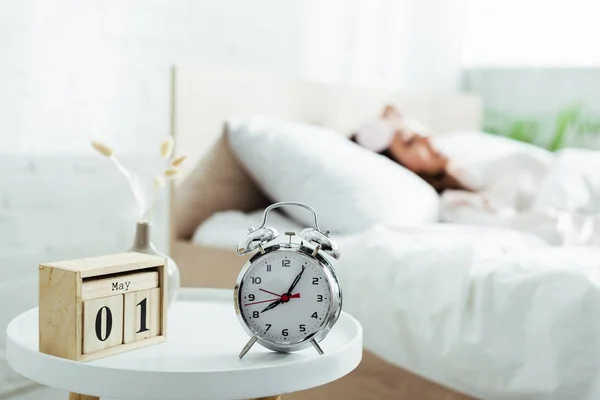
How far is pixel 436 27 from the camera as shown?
11.2 feet

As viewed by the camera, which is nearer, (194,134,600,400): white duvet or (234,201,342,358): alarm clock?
(234,201,342,358): alarm clock

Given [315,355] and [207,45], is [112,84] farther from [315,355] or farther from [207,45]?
[315,355]

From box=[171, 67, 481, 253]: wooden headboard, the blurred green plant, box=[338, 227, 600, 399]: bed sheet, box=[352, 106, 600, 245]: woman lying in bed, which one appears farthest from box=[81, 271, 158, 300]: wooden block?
the blurred green plant

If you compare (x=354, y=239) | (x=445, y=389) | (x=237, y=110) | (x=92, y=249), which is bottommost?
(x=445, y=389)

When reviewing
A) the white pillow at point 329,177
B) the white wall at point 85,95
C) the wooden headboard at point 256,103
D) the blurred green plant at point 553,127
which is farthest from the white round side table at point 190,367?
the blurred green plant at point 553,127

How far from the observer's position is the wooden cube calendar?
102cm

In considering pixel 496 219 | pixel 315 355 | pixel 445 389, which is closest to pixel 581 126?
pixel 496 219

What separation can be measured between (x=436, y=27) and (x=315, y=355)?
8.57ft

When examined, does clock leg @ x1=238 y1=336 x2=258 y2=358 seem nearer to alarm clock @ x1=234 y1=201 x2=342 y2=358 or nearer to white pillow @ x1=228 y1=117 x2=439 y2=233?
alarm clock @ x1=234 y1=201 x2=342 y2=358

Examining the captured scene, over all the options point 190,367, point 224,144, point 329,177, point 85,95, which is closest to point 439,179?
point 329,177

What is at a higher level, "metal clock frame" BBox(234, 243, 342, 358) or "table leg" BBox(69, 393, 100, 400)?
"metal clock frame" BBox(234, 243, 342, 358)

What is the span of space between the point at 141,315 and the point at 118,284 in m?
0.06

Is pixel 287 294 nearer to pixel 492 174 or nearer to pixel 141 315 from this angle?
pixel 141 315

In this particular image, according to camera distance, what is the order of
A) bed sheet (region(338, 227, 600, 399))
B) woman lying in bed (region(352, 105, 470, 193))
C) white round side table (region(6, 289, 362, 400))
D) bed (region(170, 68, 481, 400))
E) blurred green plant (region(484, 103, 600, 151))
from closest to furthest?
1. white round side table (region(6, 289, 362, 400))
2. bed sheet (region(338, 227, 600, 399))
3. bed (region(170, 68, 481, 400))
4. woman lying in bed (region(352, 105, 470, 193))
5. blurred green plant (region(484, 103, 600, 151))
